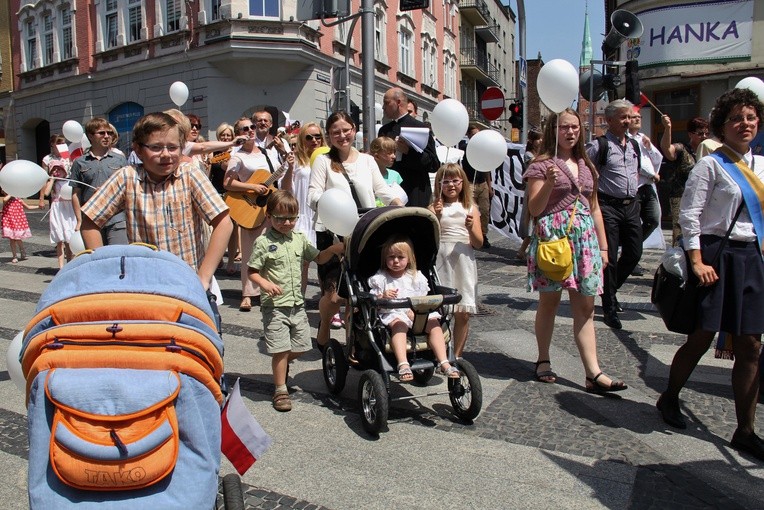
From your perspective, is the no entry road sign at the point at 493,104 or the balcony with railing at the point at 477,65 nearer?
the no entry road sign at the point at 493,104

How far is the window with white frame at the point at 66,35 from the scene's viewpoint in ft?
94.3

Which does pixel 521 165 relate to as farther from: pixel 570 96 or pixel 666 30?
pixel 666 30

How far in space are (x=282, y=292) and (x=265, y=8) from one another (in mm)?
20195

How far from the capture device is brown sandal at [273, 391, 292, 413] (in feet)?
14.5

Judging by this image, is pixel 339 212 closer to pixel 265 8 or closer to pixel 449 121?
pixel 449 121

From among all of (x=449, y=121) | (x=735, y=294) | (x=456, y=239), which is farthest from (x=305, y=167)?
(x=735, y=294)

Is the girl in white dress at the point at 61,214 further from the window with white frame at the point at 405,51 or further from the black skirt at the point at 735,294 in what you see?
the window with white frame at the point at 405,51

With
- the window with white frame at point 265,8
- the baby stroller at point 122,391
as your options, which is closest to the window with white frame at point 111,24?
the window with white frame at point 265,8

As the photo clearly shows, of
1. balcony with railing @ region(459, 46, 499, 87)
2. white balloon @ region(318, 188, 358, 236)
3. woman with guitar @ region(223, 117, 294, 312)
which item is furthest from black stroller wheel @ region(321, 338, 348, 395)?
balcony with railing @ region(459, 46, 499, 87)

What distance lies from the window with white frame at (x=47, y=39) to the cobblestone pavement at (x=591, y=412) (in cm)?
2692

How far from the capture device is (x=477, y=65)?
4738 centimetres

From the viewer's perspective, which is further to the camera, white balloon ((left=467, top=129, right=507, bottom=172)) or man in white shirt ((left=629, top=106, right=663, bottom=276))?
man in white shirt ((left=629, top=106, right=663, bottom=276))

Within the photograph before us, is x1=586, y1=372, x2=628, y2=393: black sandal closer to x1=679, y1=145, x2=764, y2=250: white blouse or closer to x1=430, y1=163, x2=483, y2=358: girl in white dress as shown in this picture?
x1=430, y1=163, x2=483, y2=358: girl in white dress

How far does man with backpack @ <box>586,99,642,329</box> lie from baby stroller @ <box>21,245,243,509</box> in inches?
187
